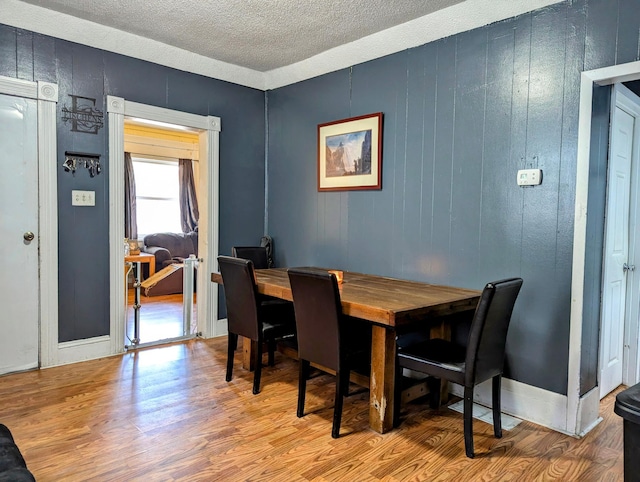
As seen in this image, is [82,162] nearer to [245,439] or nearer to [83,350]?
[83,350]

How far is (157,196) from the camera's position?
295 inches

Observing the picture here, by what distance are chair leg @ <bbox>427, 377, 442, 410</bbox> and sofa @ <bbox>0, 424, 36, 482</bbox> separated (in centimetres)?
213

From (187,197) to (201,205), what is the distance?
12.0 feet

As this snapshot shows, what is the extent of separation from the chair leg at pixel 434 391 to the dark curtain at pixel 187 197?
5890 mm

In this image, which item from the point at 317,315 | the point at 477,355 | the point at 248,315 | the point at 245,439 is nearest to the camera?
the point at 477,355

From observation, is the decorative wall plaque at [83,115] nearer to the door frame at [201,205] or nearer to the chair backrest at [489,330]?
the door frame at [201,205]

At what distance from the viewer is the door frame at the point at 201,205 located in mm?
3545

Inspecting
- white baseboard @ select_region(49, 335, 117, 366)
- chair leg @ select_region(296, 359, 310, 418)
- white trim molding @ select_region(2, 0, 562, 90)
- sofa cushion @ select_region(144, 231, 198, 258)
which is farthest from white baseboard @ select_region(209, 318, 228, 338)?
sofa cushion @ select_region(144, 231, 198, 258)

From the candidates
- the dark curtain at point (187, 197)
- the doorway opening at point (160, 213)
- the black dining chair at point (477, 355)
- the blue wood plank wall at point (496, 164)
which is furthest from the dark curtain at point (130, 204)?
the black dining chair at point (477, 355)

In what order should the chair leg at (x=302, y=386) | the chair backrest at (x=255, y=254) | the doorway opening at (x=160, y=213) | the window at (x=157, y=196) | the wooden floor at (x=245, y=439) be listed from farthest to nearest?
the window at (x=157, y=196) < the doorway opening at (x=160, y=213) < the chair backrest at (x=255, y=254) < the chair leg at (x=302, y=386) < the wooden floor at (x=245, y=439)

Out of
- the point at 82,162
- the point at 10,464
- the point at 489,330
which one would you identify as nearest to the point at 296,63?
the point at 82,162

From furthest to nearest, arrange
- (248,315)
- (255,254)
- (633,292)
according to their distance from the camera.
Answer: (255,254), (633,292), (248,315)

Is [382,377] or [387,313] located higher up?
[387,313]

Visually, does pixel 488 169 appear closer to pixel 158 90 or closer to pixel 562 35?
pixel 562 35
